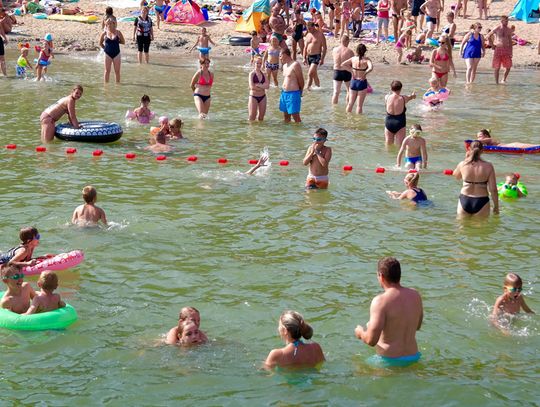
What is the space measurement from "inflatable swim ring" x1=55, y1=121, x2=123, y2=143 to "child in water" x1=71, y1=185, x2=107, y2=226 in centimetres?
515

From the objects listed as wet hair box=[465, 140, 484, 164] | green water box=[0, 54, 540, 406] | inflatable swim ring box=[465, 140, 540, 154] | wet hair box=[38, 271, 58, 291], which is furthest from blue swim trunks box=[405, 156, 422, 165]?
wet hair box=[38, 271, 58, 291]

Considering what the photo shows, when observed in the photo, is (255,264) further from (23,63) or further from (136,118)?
(23,63)

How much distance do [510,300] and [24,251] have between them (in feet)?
18.0

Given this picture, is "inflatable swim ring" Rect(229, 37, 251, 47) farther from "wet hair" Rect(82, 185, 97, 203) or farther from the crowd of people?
"wet hair" Rect(82, 185, 97, 203)

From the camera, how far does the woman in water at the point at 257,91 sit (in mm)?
18688

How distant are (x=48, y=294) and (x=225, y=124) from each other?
10.7 meters

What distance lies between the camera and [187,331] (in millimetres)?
8336

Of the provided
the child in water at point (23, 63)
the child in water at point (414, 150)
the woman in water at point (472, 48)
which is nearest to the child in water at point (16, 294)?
the child in water at point (414, 150)

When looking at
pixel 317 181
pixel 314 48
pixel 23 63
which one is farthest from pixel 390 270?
pixel 23 63

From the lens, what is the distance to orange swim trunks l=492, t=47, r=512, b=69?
955 inches

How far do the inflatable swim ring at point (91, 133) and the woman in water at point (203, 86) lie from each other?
8.63 ft

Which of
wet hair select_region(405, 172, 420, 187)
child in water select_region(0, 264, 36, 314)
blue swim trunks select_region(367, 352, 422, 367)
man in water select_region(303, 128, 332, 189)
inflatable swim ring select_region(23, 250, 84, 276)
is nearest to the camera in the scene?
blue swim trunks select_region(367, 352, 422, 367)

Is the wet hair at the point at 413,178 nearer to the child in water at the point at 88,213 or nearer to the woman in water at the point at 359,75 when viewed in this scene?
the child in water at the point at 88,213

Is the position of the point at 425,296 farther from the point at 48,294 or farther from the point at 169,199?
the point at 169,199
